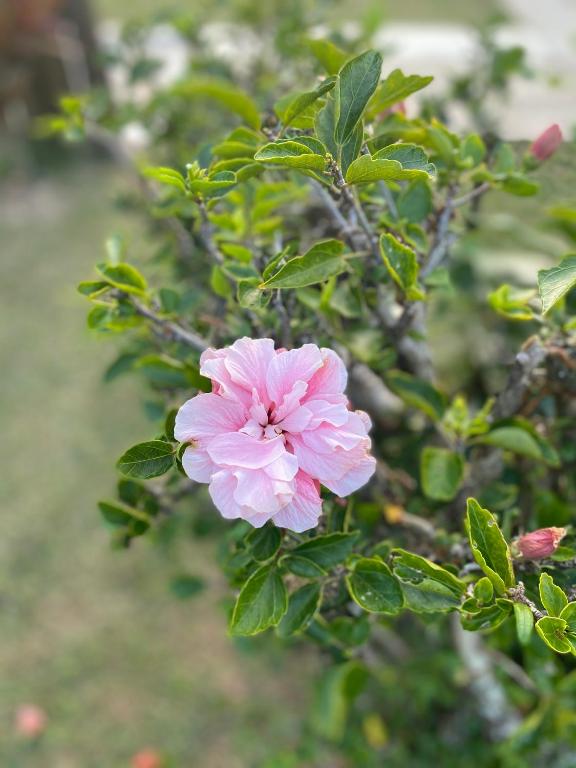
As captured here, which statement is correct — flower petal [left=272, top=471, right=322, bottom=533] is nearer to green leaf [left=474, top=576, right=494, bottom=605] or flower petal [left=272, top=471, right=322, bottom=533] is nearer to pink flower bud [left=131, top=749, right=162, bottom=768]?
green leaf [left=474, top=576, right=494, bottom=605]

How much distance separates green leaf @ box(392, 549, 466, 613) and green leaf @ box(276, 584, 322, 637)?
0.13 metres

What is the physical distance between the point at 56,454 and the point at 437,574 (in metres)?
2.26

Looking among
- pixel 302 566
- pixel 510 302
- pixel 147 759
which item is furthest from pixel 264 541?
pixel 147 759

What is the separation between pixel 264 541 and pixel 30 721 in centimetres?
154

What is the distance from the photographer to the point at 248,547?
0.87 meters

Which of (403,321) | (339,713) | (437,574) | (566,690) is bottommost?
(339,713)

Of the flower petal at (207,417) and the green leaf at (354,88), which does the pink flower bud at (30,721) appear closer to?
the flower petal at (207,417)

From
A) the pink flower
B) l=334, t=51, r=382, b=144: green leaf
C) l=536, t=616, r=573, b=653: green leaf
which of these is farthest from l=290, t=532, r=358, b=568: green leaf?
l=334, t=51, r=382, b=144: green leaf

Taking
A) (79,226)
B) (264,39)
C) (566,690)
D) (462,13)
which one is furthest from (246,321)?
(462,13)

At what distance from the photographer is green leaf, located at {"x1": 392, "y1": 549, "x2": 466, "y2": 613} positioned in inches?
33.4

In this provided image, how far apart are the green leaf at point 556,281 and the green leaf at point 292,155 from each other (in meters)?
0.28

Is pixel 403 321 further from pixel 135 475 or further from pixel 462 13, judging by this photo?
pixel 462 13

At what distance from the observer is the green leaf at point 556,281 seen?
814mm

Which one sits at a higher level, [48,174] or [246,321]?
[246,321]
